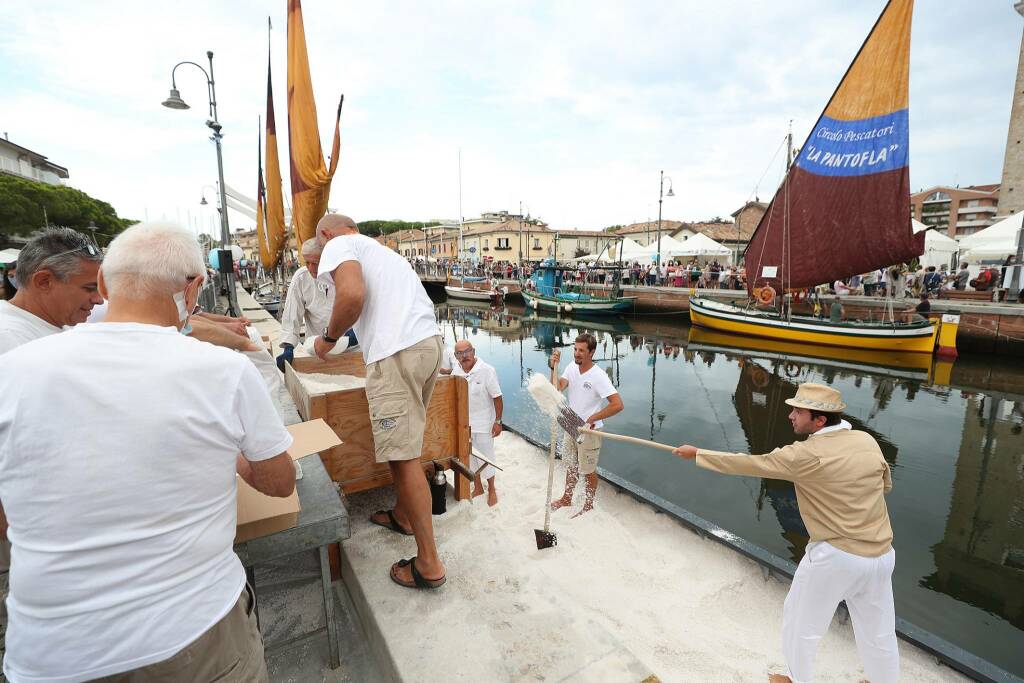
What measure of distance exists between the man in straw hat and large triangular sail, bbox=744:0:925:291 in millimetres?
19015

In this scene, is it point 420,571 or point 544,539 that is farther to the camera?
point 544,539

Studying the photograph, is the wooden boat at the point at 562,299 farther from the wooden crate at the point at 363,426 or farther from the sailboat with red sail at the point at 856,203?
the wooden crate at the point at 363,426

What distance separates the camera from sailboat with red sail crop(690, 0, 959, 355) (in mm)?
16469

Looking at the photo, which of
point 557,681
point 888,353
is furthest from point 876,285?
point 557,681

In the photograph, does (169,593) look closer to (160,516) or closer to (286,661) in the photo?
(160,516)

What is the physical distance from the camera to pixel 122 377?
1064mm

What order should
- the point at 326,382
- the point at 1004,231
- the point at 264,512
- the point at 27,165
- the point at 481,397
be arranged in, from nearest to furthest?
the point at 264,512
the point at 326,382
the point at 481,397
the point at 1004,231
the point at 27,165

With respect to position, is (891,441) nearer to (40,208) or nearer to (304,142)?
(304,142)

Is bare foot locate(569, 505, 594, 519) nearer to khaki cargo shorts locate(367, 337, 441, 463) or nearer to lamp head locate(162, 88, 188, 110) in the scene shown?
khaki cargo shorts locate(367, 337, 441, 463)

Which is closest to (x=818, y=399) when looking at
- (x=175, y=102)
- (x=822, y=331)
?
(x=175, y=102)

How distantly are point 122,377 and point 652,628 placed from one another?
361cm

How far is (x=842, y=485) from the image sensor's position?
9.63ft

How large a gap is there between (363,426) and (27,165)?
78.4 m

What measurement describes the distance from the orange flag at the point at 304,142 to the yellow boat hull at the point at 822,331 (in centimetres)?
2112
